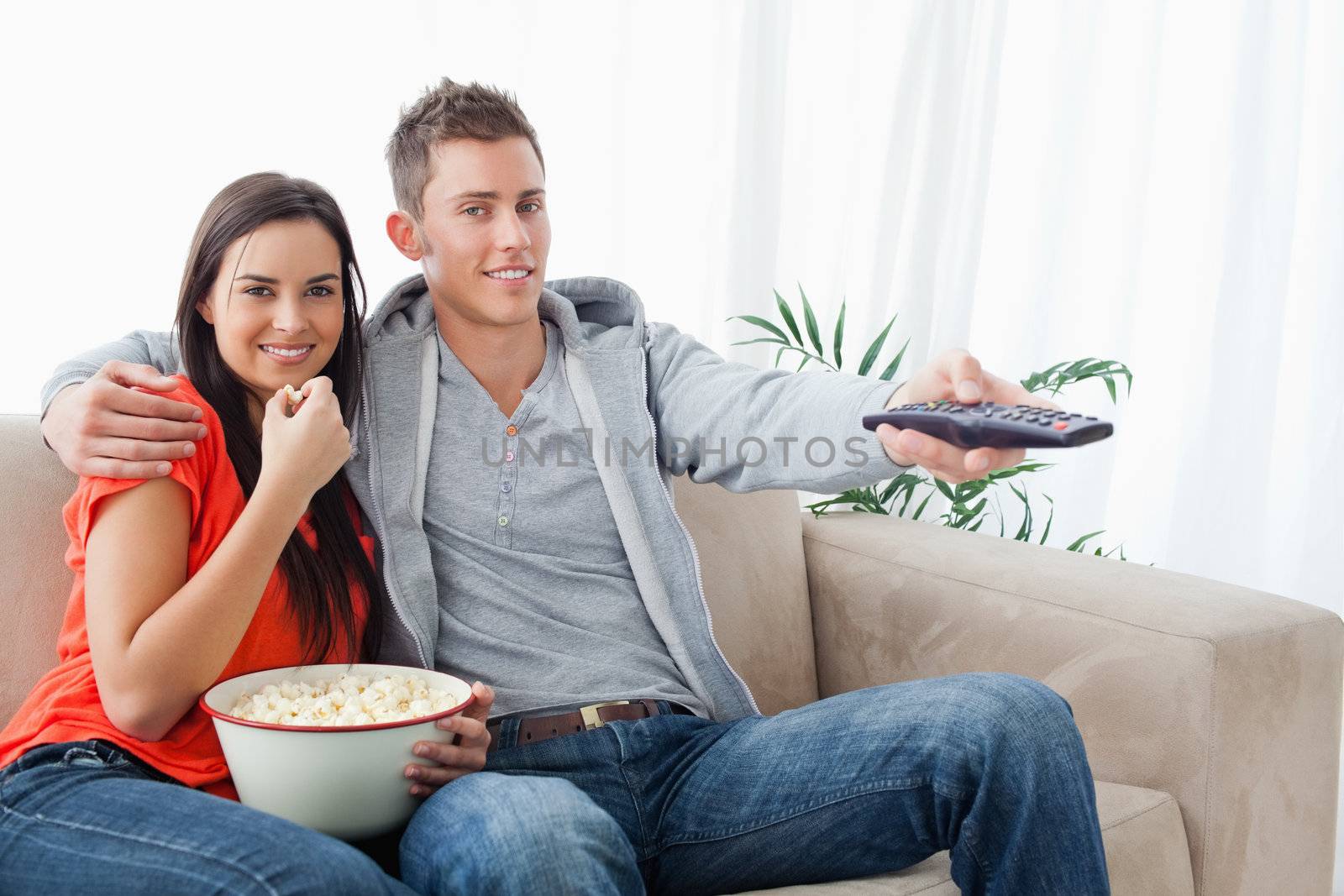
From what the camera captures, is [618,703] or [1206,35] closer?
[618,703]

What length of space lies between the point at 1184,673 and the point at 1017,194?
155 cm

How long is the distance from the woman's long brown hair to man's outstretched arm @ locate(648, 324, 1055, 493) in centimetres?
45

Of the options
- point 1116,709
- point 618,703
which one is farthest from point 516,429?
point 1116,709

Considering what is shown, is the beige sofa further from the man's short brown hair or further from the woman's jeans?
the man's short brown hair

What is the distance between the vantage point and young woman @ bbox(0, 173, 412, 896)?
93cm

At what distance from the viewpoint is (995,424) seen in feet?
3.33

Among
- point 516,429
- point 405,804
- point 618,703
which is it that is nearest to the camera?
point 405,804

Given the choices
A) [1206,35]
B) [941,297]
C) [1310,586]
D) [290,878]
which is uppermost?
[1206,35]

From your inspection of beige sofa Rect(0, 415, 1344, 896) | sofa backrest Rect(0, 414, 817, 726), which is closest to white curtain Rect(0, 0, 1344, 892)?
sofa backrest Rect(0, 414, 817, 726)

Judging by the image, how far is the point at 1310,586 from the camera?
262 cm

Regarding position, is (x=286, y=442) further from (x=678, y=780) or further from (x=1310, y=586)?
(x=1310, y=586)

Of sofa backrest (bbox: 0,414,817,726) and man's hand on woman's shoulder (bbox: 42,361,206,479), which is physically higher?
man's hand on woman's shoulder (bbox: 42,361,206,479)

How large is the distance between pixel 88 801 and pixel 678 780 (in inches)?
23.6

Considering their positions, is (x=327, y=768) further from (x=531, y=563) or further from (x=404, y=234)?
(x=404, y=234)
